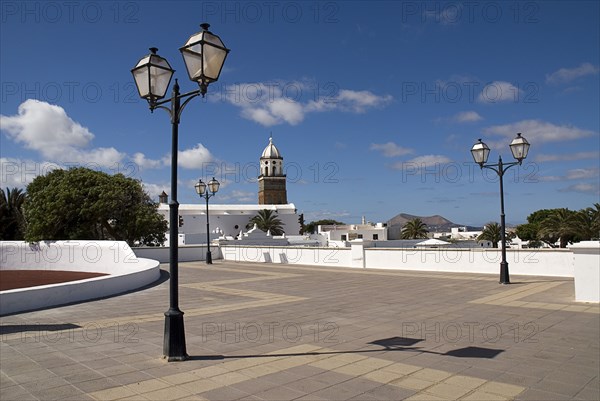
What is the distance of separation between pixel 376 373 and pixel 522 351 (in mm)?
2491

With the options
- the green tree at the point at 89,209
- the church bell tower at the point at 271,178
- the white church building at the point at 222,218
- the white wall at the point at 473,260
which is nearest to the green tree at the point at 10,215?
the green tree at the point at 89,209

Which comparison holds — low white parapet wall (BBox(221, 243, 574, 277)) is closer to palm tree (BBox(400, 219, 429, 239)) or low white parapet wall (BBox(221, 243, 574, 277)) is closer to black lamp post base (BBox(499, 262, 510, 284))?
black lamp post base (BBox(499, 262, 510, 284))

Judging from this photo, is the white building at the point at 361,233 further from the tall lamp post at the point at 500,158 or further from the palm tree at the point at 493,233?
the tall lamp post at the point at 500,158

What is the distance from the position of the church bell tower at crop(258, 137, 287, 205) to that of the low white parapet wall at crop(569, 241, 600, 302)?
318 feet

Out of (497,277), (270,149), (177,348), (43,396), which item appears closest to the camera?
(43,396)

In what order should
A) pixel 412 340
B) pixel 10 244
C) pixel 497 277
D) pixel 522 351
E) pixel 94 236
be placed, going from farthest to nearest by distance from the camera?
pixel 94 236 < pixel 10 244 < pixel 497 277 < pixel 412 340 < pixel 522 351

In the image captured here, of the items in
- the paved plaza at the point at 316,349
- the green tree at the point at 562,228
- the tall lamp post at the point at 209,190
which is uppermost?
the tall lamp post at the point at 209,190

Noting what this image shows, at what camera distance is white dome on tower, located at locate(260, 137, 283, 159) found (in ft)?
360

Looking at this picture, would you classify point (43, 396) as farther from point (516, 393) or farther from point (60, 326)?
point (516, 393)

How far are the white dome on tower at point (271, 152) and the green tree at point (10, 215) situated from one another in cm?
6586

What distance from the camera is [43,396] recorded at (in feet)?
15.7

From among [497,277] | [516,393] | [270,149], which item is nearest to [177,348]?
[516,393]

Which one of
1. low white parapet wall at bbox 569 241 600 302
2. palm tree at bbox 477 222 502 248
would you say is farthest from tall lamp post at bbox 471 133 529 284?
palm tree at bbox 477 222 502 248

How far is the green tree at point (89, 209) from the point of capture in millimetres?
31359
